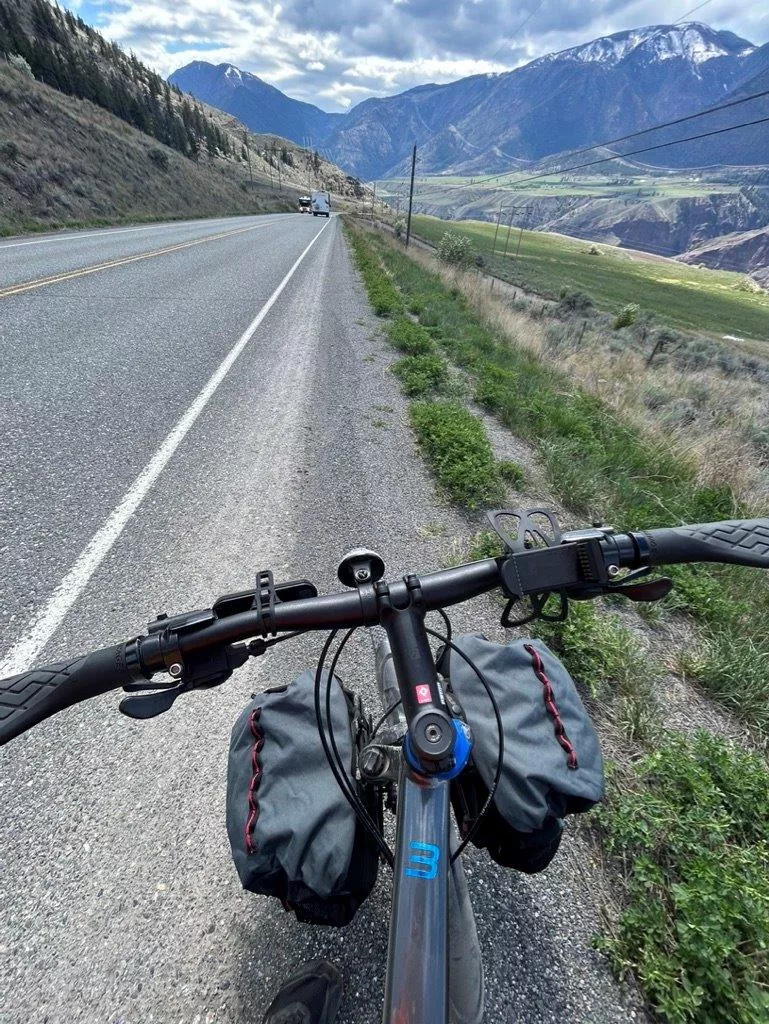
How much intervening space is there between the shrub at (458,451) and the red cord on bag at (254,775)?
3.05m

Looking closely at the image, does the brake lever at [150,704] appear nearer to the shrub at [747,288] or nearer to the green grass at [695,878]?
the green grass at [695,878]

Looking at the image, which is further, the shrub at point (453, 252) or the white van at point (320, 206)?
the white van at point (320, 206)

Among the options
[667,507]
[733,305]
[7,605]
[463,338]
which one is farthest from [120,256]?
[733,305]

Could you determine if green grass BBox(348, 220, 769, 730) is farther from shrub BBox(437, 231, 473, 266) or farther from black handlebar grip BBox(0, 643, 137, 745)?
shrub BBox(437, 231, 473, 266)

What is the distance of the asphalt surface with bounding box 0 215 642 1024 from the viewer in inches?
63.2

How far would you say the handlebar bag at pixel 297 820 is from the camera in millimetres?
1250

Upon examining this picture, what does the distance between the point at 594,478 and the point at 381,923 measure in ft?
13.3

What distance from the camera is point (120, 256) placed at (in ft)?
45.0

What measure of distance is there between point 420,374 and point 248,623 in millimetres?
6576

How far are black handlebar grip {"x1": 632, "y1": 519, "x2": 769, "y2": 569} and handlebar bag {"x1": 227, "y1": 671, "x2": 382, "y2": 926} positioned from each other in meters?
1.08

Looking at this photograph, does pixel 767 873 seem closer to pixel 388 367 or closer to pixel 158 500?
pixel 158 500

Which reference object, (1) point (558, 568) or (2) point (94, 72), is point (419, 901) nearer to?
(1) point (558, 568)

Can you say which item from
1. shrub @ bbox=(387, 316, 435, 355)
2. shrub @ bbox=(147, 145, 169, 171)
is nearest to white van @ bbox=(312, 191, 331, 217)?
shrub @ bbox=(147, 145, 169, 171)

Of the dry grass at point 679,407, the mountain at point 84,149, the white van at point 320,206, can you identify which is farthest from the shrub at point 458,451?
the white van at point 320,206
